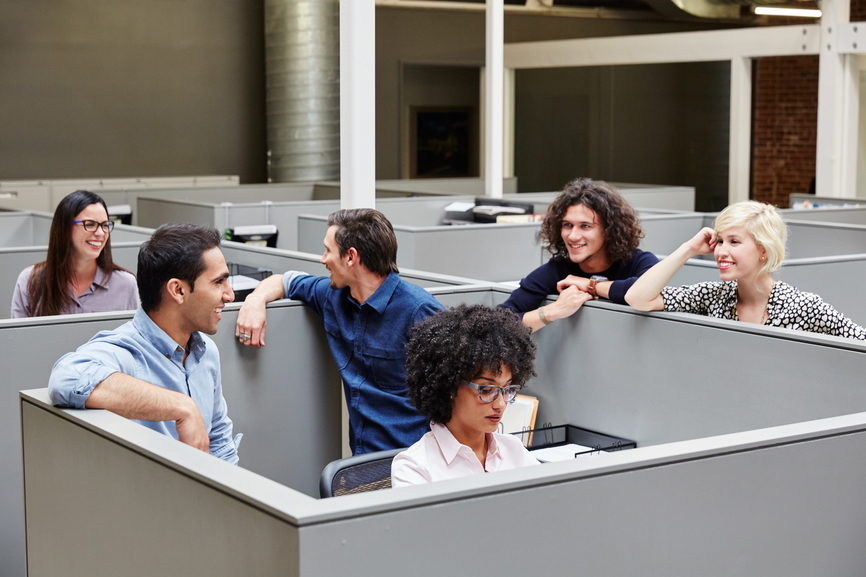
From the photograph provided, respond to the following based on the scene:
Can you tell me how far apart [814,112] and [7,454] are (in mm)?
9194

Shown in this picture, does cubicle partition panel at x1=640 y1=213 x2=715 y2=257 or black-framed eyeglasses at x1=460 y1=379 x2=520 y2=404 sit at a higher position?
cubicle partition panel at x1=640 y1=213 x2=715 y2=257

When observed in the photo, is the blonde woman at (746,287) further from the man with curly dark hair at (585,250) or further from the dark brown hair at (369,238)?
the dark brown hair at (369,238)


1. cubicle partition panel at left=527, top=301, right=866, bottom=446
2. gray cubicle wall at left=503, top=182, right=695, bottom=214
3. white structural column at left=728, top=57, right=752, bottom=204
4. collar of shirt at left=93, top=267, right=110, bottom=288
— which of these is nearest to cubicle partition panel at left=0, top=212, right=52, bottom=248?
collar of shirt at left=93, top=267, right=110, bottom=288

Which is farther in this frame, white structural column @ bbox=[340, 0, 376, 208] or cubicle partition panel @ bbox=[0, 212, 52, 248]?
cubicle partition panel @ bbox=[0, 212, 52, 248]

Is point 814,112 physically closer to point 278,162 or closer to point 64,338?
point 278,162

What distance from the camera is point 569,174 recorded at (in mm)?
10352

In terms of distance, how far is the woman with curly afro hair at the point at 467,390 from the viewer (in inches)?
65.3

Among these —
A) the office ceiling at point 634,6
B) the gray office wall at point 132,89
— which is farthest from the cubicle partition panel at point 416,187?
the office ceiling at point 634,6

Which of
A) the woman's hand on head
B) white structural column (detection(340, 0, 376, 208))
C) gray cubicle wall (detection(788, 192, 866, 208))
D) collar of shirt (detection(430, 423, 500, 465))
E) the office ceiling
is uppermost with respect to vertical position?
the office ceiling

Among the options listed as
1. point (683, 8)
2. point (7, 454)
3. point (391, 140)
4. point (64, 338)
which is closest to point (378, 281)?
point (64, 338)

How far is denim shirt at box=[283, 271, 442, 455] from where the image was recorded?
94.0 inches

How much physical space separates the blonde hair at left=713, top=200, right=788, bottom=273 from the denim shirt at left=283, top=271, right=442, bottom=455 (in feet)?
2.40

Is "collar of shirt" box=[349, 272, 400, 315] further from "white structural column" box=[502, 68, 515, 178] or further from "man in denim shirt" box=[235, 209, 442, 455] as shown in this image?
"white structural column" box=[502, 68, 515, 178]

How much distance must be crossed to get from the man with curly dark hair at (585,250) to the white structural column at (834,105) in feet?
17.9
